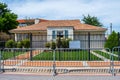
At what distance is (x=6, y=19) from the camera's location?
46.4 m

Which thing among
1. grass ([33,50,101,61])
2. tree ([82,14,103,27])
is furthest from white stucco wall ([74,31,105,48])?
tree ([82,14,103,27])

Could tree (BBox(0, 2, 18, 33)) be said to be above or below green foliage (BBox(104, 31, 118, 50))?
above

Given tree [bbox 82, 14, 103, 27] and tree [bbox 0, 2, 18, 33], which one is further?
tree [bbox 82, 14, 103, 27]

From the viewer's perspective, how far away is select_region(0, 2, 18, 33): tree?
149 ft

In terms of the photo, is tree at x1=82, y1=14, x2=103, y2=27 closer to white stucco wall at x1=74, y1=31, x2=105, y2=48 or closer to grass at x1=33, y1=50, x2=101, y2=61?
white stucco wall at x1=74, y1=31, x2=105, y2=48

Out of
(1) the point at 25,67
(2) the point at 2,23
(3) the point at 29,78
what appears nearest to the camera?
(3) the point at 29,78

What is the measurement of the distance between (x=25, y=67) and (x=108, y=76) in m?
4.54

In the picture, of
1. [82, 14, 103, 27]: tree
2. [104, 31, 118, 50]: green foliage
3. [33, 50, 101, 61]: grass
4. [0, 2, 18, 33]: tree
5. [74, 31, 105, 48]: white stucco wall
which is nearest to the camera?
[33, 50, 101, 61]: grass

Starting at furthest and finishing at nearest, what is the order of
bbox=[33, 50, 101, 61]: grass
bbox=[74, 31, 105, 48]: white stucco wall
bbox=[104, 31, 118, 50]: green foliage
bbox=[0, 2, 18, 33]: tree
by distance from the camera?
bbox=[0, 2, 18, 33]: tree → bbox=[74, 31, 105, 48]: white stucco wall → bbox=[104, 31, 118, 50]: green foliage → bbox=[33, 50, 101, 61]: grass

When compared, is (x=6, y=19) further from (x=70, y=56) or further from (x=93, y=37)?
(x=70, y=56)

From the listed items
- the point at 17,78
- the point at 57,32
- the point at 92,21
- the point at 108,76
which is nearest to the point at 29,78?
the point at 17,78

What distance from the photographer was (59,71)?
528 inches

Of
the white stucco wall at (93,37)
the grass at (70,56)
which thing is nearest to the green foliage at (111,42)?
the white stucco wall at (93,37)

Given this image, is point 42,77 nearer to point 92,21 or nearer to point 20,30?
point 20,30
